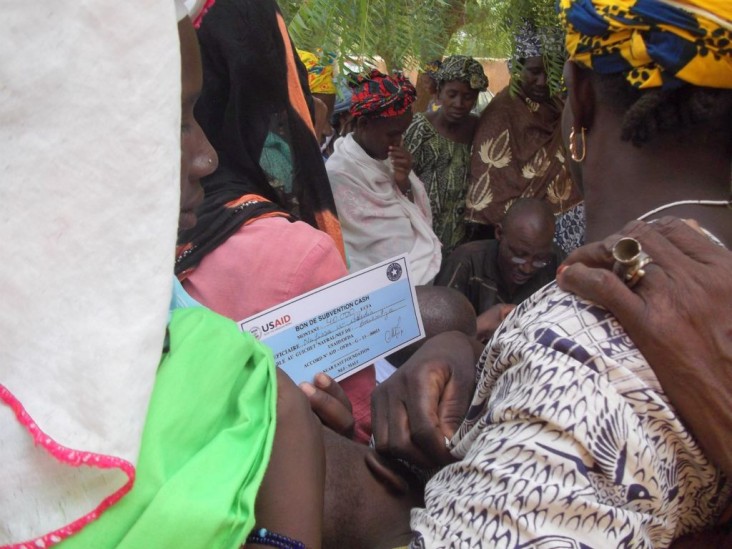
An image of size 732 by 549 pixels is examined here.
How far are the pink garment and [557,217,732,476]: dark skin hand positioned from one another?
832 millimetres

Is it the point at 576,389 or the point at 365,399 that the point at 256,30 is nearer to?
the point at 365,399

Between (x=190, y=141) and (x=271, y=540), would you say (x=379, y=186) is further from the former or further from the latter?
(x=271, y=540)

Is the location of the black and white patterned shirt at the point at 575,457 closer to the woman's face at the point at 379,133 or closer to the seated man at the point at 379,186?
the seated man at the point at 379,186

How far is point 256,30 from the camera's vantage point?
1795 millimetres

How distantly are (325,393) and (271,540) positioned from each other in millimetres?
621

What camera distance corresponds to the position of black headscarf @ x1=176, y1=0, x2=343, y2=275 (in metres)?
1.67

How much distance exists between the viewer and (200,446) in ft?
2.84

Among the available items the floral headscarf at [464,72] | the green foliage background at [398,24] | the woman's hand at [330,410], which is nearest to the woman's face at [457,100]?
the floral headscarf at [464,72]

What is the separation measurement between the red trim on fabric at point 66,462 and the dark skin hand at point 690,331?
64 centimetres

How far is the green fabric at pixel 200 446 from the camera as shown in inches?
29.9

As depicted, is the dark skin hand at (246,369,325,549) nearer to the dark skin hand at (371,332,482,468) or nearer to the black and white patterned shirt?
the black and white patterned shirt

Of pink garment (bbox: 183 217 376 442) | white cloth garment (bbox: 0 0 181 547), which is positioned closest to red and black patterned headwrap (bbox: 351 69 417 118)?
pink garment (bbox: 183 217 376 442)

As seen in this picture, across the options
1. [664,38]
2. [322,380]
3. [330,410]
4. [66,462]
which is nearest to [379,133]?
[322,380]

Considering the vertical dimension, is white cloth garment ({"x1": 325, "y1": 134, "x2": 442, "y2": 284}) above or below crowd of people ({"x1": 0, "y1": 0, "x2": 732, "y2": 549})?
below
